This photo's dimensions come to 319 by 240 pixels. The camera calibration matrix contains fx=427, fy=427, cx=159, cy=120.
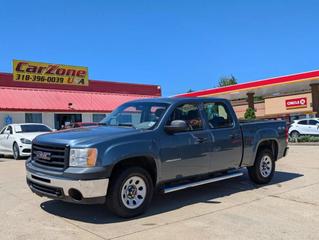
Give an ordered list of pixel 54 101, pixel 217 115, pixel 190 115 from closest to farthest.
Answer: pixel 190 115, pixel 217 115, pixel 54 101

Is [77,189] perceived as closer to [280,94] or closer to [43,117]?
[43,117]

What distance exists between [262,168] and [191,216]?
10.6 feet

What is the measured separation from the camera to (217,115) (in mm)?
8438

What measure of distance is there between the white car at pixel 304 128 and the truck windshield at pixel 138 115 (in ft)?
72.2

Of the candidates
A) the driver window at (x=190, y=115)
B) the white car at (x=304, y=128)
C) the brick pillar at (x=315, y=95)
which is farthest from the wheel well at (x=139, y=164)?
the brick pillar at (x=315, y=95)

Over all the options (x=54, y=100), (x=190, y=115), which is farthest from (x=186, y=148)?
(x=54, y=100)

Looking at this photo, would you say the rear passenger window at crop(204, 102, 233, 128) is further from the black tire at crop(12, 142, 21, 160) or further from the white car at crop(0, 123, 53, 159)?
the black tire at crop(12, 142, 21, 160)

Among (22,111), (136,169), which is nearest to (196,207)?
Answer: (136,169)

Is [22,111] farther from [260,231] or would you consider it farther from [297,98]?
[297,98]

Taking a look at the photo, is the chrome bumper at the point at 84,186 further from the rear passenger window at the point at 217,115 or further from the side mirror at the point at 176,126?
the rear passenger window at the point at 217,115

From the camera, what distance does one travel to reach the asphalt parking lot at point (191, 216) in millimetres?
5734

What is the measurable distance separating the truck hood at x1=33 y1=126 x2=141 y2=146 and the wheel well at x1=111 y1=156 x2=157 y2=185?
42 centimetres

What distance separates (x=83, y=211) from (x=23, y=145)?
10120mm

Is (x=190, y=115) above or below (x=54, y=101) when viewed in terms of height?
below
